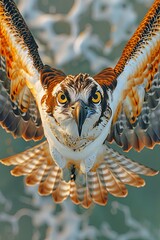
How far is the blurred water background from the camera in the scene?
312cm

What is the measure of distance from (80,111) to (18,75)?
20.3 inches

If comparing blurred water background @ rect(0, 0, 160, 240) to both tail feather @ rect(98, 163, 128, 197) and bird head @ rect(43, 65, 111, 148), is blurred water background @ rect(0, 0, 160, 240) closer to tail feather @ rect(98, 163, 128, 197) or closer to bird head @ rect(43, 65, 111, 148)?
tail feather @ rect(98, 163, 128, 197)

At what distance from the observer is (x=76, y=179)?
2.57 m

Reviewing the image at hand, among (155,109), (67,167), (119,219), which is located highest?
(155,109)

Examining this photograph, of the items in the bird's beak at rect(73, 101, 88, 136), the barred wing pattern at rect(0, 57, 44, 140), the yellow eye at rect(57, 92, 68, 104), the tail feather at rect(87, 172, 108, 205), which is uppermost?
the barred wing pattern at rect(0, 57, 44, 140)

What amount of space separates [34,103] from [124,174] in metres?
0.49

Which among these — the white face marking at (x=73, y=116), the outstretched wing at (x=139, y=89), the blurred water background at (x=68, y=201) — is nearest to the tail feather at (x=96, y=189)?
the outstretched wing at (x=139, y=89)

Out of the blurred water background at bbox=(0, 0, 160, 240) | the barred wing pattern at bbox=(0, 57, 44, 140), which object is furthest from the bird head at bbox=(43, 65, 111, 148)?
the blurred water background at bbox=(0, 0, 160, 240)

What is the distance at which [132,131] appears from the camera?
256cm

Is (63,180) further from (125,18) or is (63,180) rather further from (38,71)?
(125,18)

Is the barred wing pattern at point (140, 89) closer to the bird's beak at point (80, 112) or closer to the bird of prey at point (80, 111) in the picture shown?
the bird of prey at point (80, 111)

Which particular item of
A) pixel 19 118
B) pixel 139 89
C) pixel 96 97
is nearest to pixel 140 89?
pixel 139 89

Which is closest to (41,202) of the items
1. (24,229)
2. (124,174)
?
(24,229)

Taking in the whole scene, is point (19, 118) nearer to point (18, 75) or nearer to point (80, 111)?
point (18, 75)
